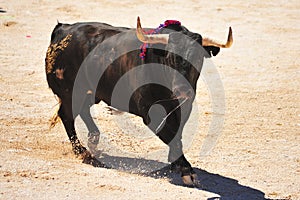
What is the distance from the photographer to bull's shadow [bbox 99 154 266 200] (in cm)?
514

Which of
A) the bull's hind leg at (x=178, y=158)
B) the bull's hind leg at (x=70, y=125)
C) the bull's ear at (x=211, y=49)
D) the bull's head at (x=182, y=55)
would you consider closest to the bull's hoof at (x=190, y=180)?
the bull's hind leg at (x=178, y=158)

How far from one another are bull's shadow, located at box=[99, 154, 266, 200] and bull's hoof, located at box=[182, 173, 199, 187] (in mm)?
37

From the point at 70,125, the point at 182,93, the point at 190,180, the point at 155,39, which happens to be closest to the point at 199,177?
the point at 190,180

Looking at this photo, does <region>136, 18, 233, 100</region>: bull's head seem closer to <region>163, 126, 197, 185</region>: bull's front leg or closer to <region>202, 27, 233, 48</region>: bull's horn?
<region>202, 27, 233, 48</region>: bull's horn

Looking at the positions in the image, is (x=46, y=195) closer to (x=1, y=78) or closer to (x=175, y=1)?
(x=1, y=78)

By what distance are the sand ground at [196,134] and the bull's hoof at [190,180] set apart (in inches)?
2.8

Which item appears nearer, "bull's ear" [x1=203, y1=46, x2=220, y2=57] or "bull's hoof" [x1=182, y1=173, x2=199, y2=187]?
"bull's hoof" [x1=182, y1=173, x2=199, y2=187]

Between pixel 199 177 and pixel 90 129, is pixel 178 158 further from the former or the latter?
pixel 90 129

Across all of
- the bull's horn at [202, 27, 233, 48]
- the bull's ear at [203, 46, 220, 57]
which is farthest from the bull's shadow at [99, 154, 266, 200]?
the bull's horn at [202, 27, 233, 48]

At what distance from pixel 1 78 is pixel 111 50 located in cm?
364

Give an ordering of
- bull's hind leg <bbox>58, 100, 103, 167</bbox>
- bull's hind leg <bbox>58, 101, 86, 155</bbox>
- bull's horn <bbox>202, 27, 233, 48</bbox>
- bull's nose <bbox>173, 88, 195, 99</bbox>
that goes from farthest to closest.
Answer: bull's hind leg <bbox>58, 101, 86, 155</bbox> < bull's hind leg <bbox>58, 100, 103, 167</bbox> < bull's horn <bbox>202, 27, 233, 48</bbox> < bull's nose <bbox>173, 88, 195, 99</bbox>

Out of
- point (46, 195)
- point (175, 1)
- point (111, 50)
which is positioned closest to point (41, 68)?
point (111, 50)

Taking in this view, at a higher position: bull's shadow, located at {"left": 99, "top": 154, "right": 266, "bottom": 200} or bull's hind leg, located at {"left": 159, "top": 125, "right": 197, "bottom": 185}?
bull's hind leg, located at {"left": 159, "top": 125, "right": 197, "bottom": 185}

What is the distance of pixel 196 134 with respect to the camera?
22.2ft
